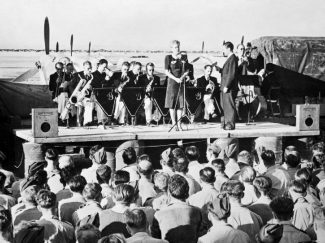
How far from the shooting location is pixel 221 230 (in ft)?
15.6

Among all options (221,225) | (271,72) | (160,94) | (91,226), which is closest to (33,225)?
Answer: (91,226)

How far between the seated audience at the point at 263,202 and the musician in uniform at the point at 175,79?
6.16m

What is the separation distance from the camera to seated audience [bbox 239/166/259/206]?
6570 millimetres

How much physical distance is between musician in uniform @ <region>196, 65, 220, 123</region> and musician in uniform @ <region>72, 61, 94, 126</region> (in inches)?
101

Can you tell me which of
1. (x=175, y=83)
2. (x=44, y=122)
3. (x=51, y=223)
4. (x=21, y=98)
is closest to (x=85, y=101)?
(x=44, y=122)

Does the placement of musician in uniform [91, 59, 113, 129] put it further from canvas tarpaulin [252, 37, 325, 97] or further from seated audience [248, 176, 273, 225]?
seated audience [248, 176, 273, 225]

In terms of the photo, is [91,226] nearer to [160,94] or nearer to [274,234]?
[274,234]

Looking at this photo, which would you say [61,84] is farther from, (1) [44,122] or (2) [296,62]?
(2) [296,62]

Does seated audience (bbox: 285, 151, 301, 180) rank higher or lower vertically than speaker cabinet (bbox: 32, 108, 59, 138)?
lower

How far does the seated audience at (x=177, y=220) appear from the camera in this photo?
5.27m

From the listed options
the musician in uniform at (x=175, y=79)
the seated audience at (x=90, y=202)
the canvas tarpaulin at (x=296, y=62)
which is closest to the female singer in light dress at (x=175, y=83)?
the musician in uniform at (x=175, y=79)

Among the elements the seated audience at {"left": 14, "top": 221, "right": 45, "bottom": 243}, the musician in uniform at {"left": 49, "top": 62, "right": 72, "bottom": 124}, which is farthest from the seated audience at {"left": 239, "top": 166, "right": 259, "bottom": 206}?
the musician in uniform at {"left": 49, "top": 62, "right": 72, "bottom": 124}

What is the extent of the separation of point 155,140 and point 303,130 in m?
3.32

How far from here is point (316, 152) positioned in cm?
862
